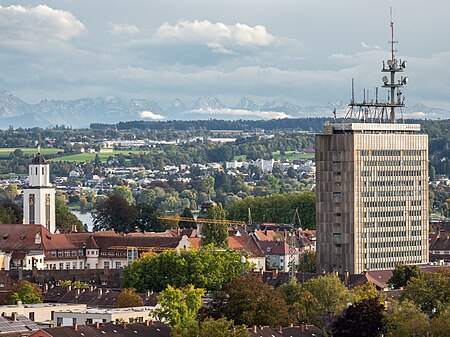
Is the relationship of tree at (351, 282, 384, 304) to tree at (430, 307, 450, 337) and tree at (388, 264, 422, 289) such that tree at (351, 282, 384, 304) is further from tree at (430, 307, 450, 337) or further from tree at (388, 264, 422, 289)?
tree at (430, 307, 450, 337)

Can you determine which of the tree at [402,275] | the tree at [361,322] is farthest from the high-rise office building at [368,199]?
the tree at [361,322]

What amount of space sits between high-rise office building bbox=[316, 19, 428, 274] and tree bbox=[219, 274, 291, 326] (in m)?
39.3

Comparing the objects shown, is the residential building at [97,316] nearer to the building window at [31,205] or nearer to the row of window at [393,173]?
the row of window at [393,173]

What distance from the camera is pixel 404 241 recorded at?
144 m

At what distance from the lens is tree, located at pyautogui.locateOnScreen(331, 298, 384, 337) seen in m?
91.3

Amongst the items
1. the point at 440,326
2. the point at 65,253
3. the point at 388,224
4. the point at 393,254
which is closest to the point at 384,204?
the point at 388,224

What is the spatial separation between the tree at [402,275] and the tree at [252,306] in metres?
24.5

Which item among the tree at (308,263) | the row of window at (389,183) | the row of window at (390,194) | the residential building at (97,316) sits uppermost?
the row of window at (389,183)

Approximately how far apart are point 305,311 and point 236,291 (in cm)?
516

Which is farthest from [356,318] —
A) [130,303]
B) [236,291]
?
[130,303]

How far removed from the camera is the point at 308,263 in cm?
15188

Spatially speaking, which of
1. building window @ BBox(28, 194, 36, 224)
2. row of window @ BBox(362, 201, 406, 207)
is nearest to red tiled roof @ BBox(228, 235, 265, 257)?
row of window @ BBox(362, 201, 406, 207)

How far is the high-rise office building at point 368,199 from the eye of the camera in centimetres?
13950

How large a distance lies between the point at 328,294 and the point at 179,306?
10.8m
